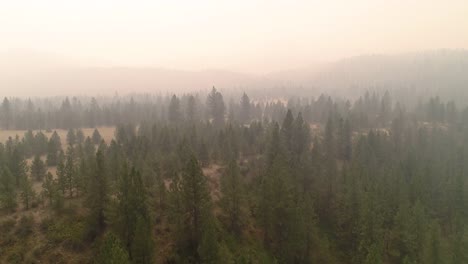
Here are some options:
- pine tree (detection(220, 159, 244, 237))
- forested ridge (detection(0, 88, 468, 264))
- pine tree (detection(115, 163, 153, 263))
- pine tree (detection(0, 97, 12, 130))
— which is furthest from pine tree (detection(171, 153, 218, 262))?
pine tree (detection(0, 97, 12, 130))

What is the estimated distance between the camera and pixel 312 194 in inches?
2406

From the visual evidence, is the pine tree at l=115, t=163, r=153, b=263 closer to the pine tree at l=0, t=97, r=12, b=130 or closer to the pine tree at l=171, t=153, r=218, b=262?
the pine tree at l=171, t=153, r=218, b=262

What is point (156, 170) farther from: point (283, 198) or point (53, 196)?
point (283, 198)

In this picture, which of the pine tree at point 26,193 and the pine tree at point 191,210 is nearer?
the pine tree at point 191,210

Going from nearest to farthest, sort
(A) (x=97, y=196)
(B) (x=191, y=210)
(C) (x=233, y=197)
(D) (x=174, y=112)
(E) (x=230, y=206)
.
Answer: (B) (x=191, y=210) < (A) (x=97, y=196) < (C) (x=233, y=197) < (E) (x=230, y=206) < (D) (x=174, y=112)

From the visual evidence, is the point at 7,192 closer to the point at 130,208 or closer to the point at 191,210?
the point at 130,208

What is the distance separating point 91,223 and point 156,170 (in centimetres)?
2016

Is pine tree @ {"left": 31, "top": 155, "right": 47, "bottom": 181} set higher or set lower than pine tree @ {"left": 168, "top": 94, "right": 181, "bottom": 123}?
lower

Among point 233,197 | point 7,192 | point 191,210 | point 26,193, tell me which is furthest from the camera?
point 233,197

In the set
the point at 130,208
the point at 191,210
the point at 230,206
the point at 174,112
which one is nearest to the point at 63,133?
the point at 174,112

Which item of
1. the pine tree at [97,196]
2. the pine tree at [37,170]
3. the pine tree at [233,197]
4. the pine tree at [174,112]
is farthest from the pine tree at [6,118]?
the pine tree at [233,197]

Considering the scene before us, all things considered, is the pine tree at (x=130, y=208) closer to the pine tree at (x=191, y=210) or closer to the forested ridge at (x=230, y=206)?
the forested ridge at (x=230, y=206)

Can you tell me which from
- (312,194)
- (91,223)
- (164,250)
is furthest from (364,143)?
(91,223)

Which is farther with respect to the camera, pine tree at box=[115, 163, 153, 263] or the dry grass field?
the dry grass field
